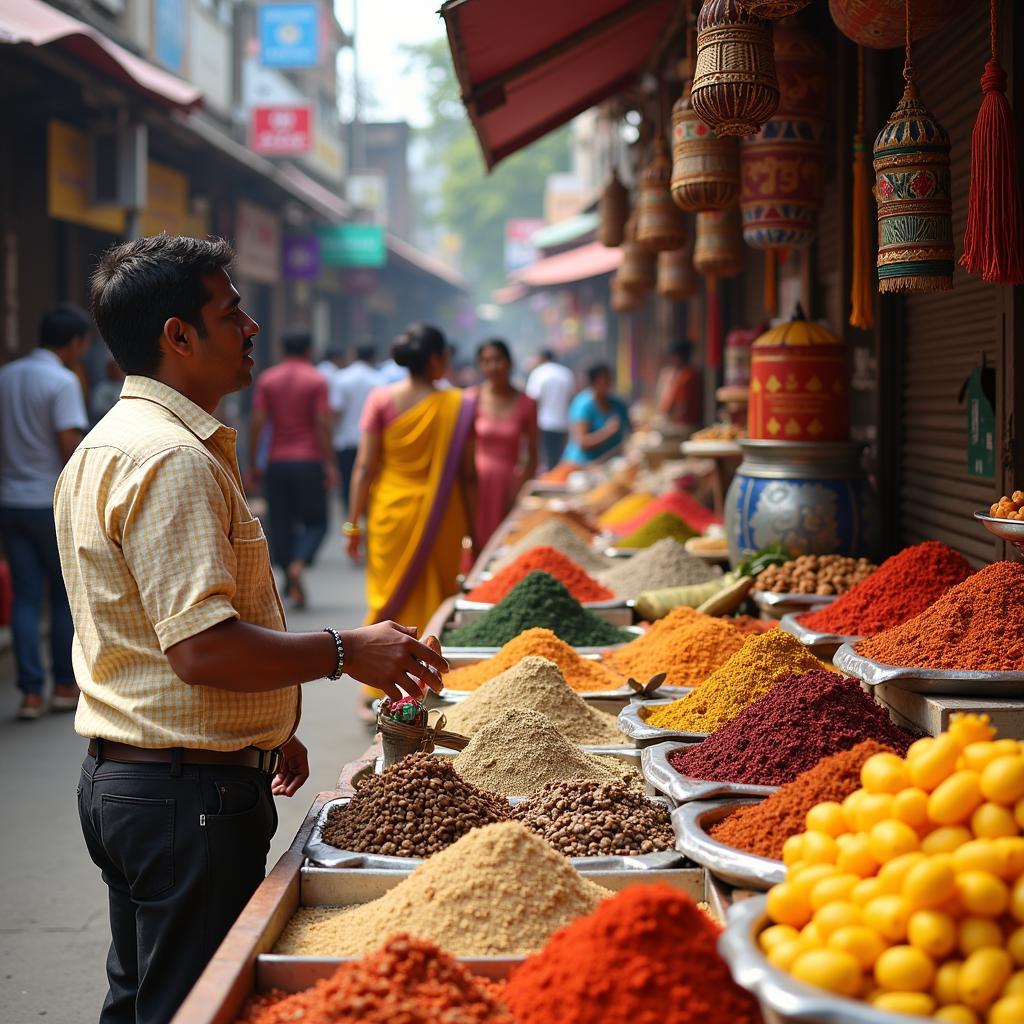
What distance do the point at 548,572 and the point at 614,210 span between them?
342cm

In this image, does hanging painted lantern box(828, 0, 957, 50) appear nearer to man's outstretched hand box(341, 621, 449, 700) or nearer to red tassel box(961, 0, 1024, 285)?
red tassel box(961, 0, 1024, 285)

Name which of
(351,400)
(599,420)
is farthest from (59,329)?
(599,420)

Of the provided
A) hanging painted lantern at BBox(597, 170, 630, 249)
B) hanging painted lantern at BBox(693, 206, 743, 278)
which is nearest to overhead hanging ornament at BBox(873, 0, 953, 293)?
hanging painted lantern at BBox(693, 206, 743, 278)

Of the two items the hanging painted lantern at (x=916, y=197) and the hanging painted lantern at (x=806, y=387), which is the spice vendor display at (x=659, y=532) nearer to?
the hanging painted lantern at (x=806, y=387)

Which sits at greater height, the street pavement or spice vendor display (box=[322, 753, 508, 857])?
spice vendor display (box=[322, 753, 508, 857])

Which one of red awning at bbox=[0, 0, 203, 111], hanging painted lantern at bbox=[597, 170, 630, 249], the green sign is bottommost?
hanging painted lantern at bbox=[597, 170, 630, 249]

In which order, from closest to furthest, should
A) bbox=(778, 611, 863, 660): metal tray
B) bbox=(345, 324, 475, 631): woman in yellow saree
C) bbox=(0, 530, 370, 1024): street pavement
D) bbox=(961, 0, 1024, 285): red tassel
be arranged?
bbox=(961, 0, 1024, 285): red tassel, bbox=(778, 611, 863, 660): metal tray, bbox=(0, 530, 370, 1024): street pavement, bbox=(345, 324, 475, 631): woman in yellow saree

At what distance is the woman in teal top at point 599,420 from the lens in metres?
11.5

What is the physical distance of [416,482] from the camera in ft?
19.1

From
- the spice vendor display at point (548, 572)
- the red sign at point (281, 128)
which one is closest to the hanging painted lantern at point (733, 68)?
the spice vendor display at point (548, 572)

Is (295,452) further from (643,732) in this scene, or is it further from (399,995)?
(399,995)

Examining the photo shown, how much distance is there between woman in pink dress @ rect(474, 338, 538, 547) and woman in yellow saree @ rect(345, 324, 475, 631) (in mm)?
1821

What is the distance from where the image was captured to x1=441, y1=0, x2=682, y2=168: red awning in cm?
443

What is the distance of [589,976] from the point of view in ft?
4.93
